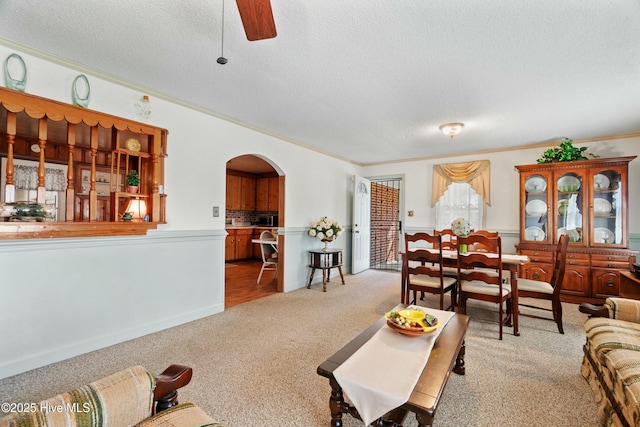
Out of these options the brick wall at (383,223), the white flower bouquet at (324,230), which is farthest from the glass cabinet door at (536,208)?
the white flower bouquet at (324,230)

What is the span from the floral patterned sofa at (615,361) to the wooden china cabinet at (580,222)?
2.33 m

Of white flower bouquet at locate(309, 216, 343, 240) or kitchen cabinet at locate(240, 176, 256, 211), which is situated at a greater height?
kitchen cabinet at locate(240, 176, 256, 211)

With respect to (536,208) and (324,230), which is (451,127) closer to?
(536,208)

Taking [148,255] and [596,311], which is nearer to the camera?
[596,311]

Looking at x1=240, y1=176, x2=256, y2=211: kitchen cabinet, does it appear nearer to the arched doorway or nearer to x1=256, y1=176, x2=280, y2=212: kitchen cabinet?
the arched doorway

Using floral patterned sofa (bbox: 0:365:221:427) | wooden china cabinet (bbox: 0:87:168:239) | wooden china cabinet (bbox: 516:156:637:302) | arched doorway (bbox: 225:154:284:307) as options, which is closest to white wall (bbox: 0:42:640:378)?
wooden china cabinet (bbox: 0:87:168:239)

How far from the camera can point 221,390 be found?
6.37 feet

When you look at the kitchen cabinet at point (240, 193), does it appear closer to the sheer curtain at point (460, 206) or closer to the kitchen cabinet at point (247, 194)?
the kitchen cabinet at point (247, 194)

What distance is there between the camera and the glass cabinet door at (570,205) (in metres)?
4.10

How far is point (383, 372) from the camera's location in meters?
1.38

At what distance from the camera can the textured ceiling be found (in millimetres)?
1761

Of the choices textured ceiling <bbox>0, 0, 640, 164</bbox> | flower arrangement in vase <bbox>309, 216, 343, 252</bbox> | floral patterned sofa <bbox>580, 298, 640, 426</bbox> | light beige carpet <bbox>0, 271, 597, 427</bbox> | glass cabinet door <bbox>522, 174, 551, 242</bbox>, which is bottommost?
light beige carpet <bbox>0, 271, 597, 427</bbox>

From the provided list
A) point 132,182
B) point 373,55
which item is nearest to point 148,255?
point 132,182

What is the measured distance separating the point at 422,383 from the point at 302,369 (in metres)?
1.14
